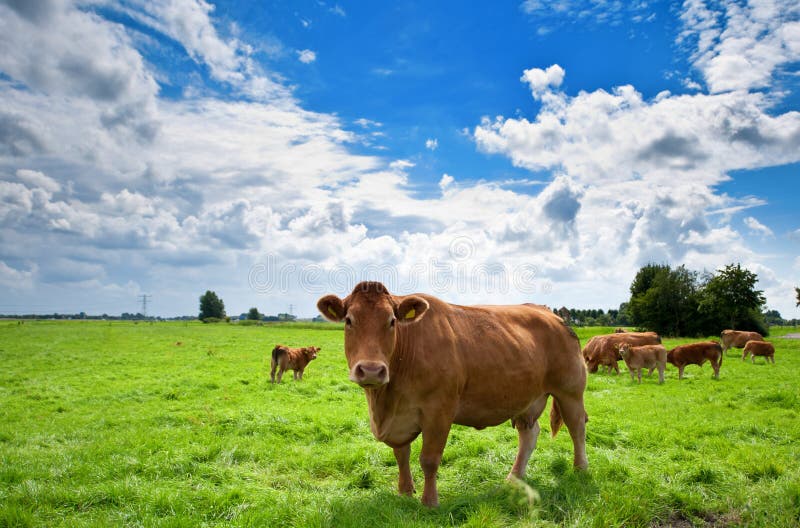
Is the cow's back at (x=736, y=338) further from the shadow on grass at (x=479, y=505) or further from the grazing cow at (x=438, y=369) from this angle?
the shadow on grass at (x=479, y=505)

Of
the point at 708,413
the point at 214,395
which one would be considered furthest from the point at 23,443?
the point at 708,413

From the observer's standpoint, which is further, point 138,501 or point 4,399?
point 4,399

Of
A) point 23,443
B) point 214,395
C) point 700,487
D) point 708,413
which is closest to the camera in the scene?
point 700,487

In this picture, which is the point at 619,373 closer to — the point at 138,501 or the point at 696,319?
the point at 138,501

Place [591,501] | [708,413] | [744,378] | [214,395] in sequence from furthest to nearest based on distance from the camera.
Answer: [744,378], [214,395], [708,413], [591,501]

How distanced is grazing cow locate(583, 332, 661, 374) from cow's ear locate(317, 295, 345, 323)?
57.3 ft

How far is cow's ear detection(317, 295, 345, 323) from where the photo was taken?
5559 millimetres

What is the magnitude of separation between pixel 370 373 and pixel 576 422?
3671 millimetres

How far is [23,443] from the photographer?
952 cm

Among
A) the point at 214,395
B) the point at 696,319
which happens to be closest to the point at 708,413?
the point at 214,395

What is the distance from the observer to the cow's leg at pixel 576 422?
6.87m

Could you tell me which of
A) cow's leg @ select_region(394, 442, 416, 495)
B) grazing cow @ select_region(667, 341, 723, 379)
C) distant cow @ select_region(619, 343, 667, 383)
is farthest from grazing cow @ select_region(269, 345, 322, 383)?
grazing cow @ select_region(667, 341, 723, 379)

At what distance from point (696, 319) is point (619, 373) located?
43.9 m

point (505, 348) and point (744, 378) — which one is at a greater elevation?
point (505, 348)
